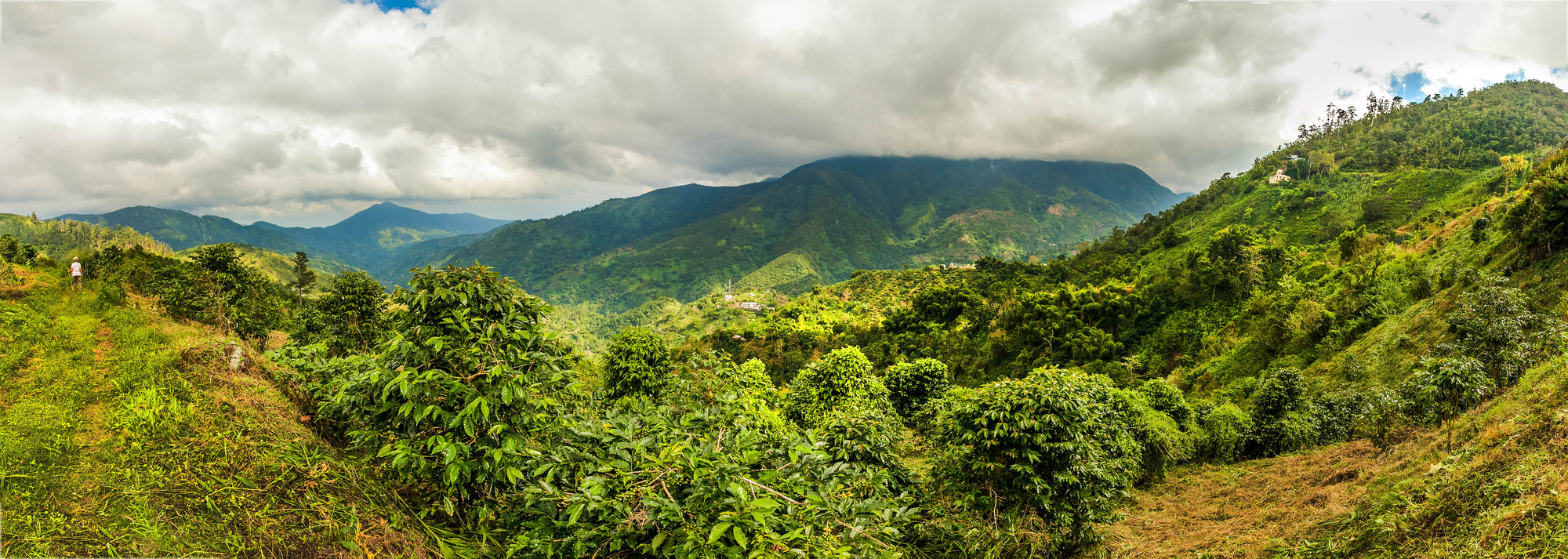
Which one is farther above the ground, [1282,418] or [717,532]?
[717,532]

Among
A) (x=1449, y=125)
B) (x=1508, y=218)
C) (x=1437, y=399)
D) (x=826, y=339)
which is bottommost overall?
(x=826, y=339)

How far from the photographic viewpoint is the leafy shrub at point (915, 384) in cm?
2153

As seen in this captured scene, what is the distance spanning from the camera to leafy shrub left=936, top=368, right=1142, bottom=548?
5.54 m

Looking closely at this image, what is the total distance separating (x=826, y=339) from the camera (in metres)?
57.8

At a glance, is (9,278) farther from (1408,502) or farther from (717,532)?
(1408,502)

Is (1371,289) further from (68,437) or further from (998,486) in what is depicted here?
(68,437)

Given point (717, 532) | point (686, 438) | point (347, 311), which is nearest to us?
point (717, 532)

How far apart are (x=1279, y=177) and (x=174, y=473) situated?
89505mm

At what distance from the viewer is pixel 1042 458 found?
5.63 metres

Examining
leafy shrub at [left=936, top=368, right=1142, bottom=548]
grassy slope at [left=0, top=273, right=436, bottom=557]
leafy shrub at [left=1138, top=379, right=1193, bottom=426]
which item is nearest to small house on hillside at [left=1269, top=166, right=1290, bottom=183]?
leafy shrub at [left=1138, top=379, right=1193, bottom=426]

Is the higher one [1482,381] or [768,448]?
[768,448]

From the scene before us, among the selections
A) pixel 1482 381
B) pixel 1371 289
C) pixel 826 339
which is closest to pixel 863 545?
pixel 1482 381

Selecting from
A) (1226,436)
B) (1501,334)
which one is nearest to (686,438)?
(1501,334)

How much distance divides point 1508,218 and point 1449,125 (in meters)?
81.1
